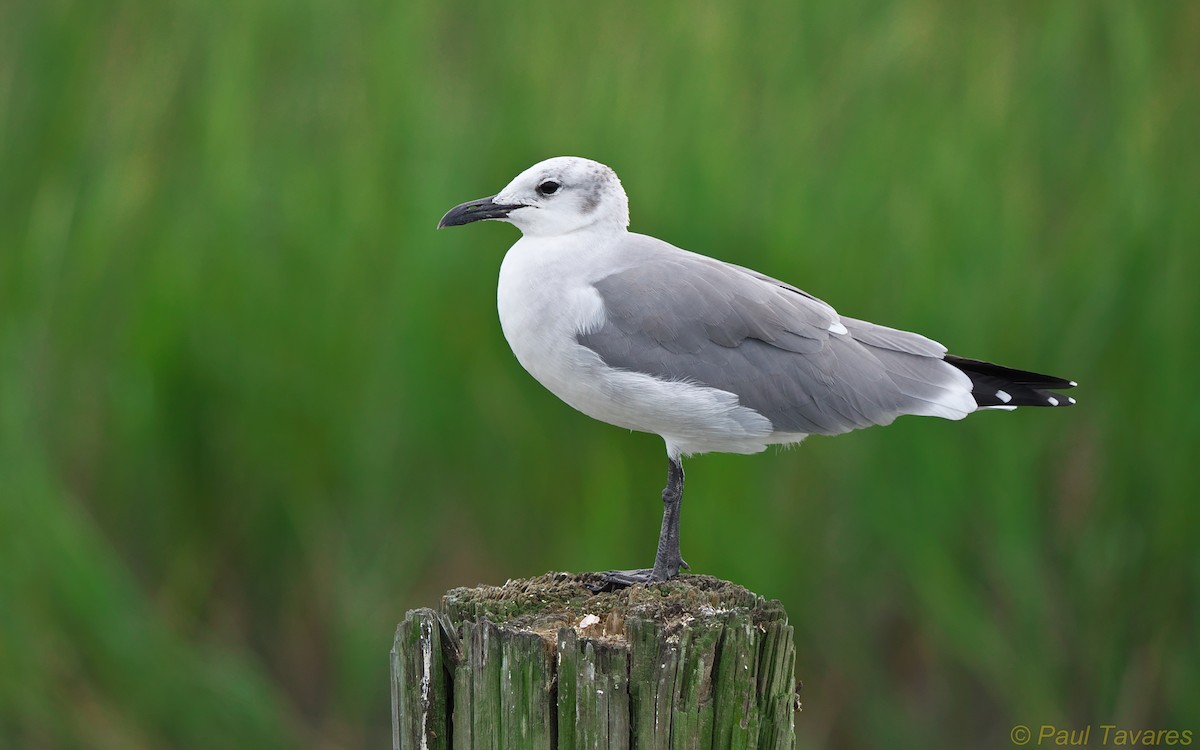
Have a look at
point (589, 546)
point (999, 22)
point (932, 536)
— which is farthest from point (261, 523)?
point (999, 22)

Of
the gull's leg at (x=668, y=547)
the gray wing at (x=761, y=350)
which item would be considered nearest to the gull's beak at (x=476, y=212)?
the gray wing at (x=761, y=350)

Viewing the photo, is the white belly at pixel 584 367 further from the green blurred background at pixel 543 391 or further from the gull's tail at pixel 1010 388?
the green blurred background at pixel 543 391

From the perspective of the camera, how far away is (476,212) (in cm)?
219

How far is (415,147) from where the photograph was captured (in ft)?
10.4

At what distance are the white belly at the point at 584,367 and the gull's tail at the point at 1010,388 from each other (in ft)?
1.30

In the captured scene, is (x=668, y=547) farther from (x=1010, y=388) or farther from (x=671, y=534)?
(x=1010, y=388)

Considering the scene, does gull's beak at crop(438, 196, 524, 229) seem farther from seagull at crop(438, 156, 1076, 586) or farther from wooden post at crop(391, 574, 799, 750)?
wooden post at crop(391, 574, 799, 750)

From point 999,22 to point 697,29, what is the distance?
0.78 metres

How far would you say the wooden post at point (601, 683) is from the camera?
61.6 inches

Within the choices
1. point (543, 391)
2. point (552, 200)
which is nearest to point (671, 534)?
point (552, 200)

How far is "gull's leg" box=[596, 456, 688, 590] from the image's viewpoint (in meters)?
2.23

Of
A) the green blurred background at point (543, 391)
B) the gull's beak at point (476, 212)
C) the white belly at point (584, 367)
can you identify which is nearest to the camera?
the white belly at point (584, 367)

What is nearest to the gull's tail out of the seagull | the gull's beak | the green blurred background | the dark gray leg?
the seagull

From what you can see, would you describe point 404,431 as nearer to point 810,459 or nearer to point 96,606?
point 96,606
